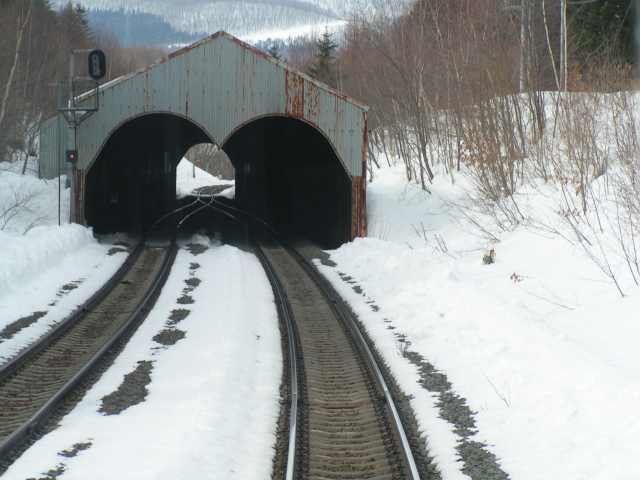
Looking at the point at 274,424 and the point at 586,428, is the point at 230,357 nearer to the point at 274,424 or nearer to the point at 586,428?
the point at 274,424

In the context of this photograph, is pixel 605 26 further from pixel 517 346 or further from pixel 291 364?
pixel 291 364

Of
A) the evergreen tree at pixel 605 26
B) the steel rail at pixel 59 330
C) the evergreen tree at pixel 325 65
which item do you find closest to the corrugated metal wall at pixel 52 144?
the steel rail at pixel 59 330

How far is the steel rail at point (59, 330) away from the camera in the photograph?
1011 cm

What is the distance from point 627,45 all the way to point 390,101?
11264 millimetres

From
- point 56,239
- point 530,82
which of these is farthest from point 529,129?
point 56,239

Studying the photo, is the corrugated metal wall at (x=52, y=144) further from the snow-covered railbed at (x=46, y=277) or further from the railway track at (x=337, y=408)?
the railway track at (x=337, y=408)

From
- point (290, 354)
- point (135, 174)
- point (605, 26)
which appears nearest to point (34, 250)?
point (290, 354)

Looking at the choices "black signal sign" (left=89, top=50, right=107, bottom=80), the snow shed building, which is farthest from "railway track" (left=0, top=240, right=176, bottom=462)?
the snow shed building

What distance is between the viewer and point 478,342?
1116 centimetres

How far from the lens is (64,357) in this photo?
11.0 m

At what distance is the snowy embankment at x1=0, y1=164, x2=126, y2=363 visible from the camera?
1278cm

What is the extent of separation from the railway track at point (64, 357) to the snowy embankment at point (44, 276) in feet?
1.20

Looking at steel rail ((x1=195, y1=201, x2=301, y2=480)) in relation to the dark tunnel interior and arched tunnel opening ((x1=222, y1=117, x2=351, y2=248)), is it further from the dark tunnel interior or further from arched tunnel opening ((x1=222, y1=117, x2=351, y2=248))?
the dark tunnel interior

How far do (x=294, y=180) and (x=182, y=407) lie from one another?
28.2 m
